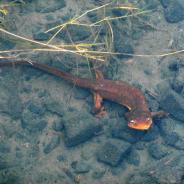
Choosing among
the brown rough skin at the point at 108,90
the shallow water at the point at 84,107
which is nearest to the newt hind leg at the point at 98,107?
the brown rough skin at the point at 108,90

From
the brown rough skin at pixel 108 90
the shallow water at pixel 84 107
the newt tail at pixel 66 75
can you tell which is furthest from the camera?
the newt tail at pixel 66 75

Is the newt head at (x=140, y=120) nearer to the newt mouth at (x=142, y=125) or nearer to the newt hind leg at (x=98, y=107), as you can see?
the newt mouth at (x=142, y=125)

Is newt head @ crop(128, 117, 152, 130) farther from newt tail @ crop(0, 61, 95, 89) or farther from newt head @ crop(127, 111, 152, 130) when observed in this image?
newt tail @ crop(0, 61, 95, 89)

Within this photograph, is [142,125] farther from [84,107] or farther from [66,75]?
[66,75]

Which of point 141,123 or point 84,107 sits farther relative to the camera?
point 84,107

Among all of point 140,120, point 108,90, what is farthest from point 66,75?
point 140,120

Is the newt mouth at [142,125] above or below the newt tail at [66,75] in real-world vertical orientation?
below
